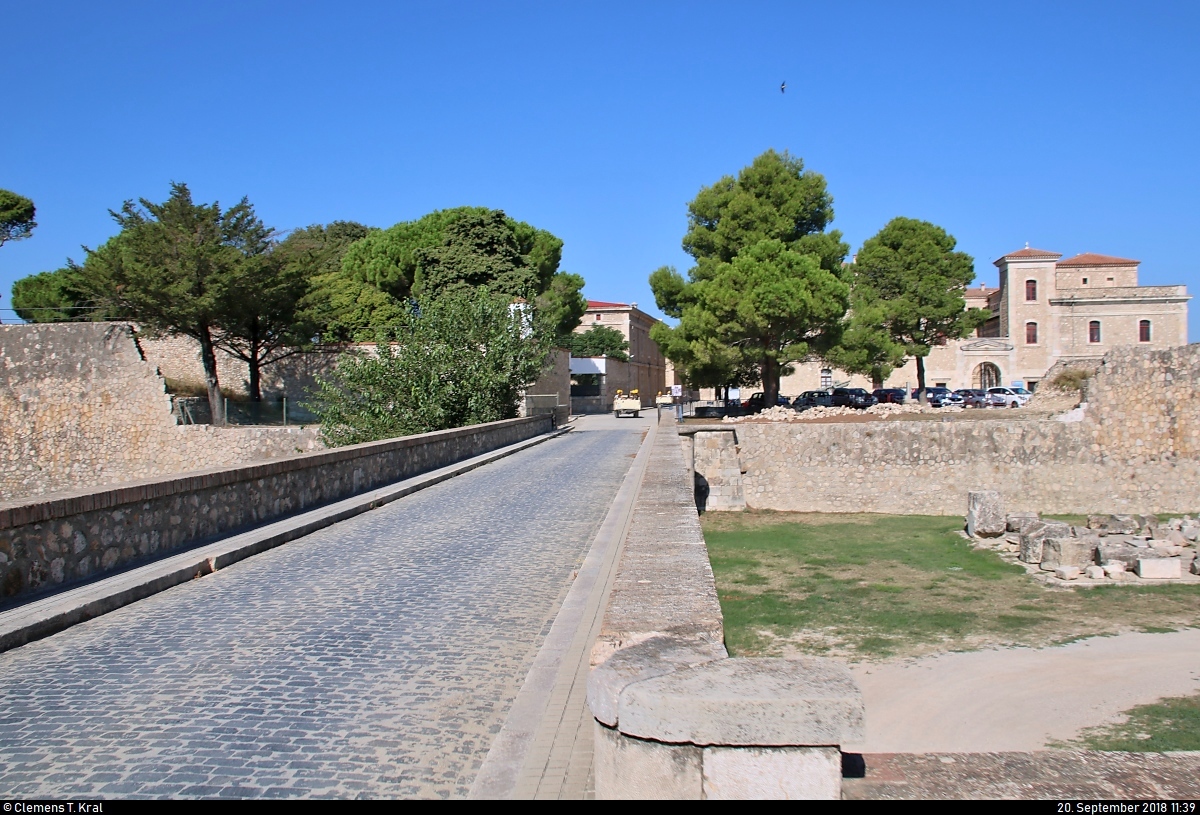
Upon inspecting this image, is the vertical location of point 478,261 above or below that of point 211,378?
above

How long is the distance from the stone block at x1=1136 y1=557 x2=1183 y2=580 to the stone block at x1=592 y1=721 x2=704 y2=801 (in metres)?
15.8

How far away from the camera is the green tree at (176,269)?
28.5 metres

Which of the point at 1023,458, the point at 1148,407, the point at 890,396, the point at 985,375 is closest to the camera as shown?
the point at 1148,407

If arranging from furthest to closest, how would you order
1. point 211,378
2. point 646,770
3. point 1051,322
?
point 1051,322, point 211,378, point 646,770

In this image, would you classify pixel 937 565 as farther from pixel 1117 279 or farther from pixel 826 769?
pixel 1117 279

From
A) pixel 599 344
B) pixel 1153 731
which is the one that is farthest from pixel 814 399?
pixel 1153 731

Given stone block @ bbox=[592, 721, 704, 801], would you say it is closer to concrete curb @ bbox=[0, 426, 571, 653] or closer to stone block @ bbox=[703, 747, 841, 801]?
stone block @ bbox=[703, 747, 841, 801]

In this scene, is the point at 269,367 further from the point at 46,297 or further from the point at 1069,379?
the point at 1069,379

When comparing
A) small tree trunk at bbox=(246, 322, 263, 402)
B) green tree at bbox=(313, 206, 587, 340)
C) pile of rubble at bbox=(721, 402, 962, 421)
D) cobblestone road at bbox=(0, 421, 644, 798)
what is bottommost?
cobblestone road at bbox=(0, 421, 644, 798)

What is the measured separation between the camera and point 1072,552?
51.0 ft

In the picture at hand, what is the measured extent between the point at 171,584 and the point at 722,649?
5.45m

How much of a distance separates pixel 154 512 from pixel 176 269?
23905 millimetres

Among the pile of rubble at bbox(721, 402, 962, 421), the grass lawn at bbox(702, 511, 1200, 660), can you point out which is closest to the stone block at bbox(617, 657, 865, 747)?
the grass lawn at bbox(702, 511, 1200, 660)

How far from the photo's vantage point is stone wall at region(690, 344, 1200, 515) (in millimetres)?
24016
